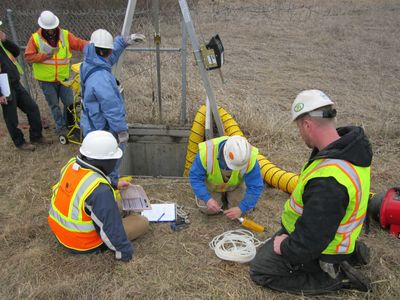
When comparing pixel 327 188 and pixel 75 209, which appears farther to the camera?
pixel 75 209

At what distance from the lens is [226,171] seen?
372 cm

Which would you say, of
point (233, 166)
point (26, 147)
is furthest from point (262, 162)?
point (26, 147)

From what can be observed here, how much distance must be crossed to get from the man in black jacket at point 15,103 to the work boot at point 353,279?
4.58 meters

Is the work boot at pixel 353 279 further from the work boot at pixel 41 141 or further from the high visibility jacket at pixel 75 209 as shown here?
the work boot at pixel 41 141

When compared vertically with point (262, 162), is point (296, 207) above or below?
above

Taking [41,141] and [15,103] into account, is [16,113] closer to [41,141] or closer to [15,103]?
[15,103]

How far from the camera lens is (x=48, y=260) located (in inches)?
131

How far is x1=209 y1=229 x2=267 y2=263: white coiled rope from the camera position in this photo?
3334 mm

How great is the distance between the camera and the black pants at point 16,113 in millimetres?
5152

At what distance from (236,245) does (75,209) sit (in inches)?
63.3

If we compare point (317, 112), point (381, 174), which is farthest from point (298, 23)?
point (317, 112)

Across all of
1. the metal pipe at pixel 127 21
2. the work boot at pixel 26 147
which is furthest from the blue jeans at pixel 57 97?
the metal pipe at pixel 127 21

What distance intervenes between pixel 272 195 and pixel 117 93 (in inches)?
89.5

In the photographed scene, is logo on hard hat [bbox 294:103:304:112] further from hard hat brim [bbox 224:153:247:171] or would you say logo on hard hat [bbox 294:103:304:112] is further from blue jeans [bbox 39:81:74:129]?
blue jeans [bbox 39:81:74:129]
